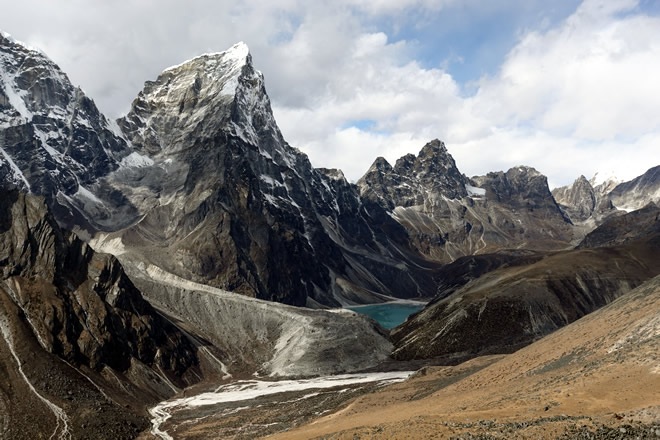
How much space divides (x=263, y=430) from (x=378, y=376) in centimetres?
4636

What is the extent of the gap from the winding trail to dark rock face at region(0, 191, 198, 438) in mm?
237

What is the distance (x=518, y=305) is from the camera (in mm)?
143125

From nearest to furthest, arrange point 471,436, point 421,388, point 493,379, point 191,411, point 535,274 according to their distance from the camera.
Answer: point 471,436, point 493,379, point 421,388, point 191,411, point 535,274

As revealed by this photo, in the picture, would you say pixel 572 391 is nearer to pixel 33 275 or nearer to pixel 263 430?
pixel 263 430

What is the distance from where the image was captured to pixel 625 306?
71.6m

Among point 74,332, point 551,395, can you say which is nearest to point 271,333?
point 74,332

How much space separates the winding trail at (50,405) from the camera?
68.9 meters

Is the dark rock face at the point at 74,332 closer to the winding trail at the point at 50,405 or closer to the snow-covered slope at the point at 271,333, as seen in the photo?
the winding trail at the point at 50,405

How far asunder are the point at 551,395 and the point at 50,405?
62.5 metres

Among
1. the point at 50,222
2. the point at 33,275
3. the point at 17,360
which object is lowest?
the point at 17,360

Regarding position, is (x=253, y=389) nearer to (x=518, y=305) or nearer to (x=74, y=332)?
(x=74, y=332)

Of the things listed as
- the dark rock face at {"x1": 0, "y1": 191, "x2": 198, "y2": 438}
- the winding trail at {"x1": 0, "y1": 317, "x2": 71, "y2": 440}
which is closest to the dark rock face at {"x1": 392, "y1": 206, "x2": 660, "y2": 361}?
the dark rock face at {"x1": 0, "y1": 191, "x2": 198, "y2": 438}

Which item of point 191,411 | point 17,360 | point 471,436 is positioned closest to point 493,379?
point 471,436

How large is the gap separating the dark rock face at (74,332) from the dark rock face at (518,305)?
5689 cm
